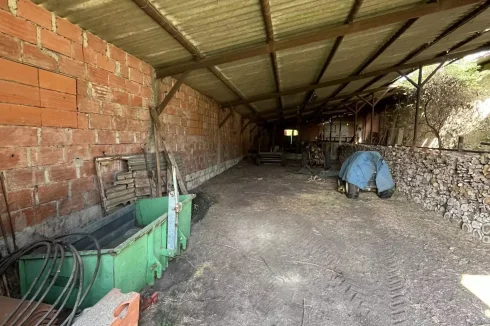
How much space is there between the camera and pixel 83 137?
318cm

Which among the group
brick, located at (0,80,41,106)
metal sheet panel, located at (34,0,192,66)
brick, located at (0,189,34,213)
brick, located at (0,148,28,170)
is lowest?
brick, located at (0,189,34,213)

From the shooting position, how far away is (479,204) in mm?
3844

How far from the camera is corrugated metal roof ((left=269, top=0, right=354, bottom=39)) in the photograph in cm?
317

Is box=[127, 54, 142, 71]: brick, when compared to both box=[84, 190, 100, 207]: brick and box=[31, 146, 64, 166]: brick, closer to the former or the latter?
box=[31, 146, 64, 166]: brick

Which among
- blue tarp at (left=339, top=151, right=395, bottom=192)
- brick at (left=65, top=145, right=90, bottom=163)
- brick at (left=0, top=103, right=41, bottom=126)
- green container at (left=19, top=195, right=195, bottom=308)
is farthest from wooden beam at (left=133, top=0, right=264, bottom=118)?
blue tarp at (left=339, top=151, right=395, bottom=192)

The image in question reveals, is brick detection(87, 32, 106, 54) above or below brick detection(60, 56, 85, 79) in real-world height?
above

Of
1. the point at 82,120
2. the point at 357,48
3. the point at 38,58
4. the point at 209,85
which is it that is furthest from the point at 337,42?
the point at 38,58

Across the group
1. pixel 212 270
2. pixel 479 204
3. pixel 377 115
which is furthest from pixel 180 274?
pixel 377 115

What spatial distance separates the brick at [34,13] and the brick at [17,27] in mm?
68

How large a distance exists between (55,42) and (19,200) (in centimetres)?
183

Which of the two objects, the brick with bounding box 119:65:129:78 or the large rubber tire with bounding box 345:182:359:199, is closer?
the brick with bounding box 119:65:129:78

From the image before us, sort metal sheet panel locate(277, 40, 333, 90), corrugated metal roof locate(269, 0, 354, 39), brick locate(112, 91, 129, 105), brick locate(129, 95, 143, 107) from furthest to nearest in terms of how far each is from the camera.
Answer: metal sheet panel locate(277, 40, 333, 90)
brick locate(129, 95, 143, 107)
brick locate(112, 91, 129, 105)
corrugated metal roof locate(269, 0, 354, 39)

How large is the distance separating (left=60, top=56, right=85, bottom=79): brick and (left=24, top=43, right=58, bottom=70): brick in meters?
0.10

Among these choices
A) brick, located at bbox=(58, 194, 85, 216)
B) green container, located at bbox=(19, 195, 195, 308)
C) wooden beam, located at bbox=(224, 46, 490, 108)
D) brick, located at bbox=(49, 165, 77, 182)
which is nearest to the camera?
green container, located at bbox=(19, 195, 195, 308)
